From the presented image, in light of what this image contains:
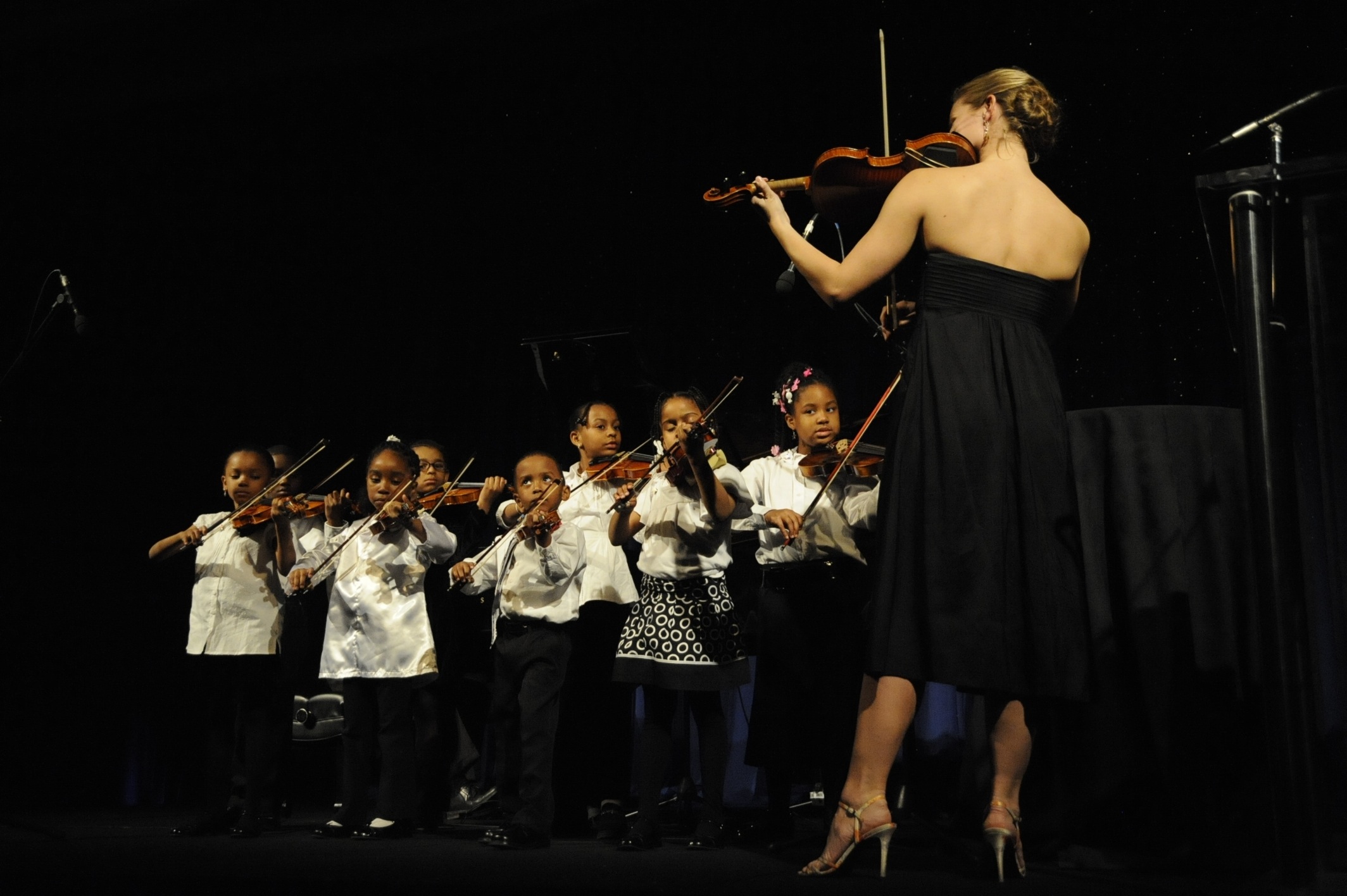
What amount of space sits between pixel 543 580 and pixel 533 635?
0.17 meters

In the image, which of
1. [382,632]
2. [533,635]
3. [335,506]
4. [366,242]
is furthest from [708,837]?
[366,242]

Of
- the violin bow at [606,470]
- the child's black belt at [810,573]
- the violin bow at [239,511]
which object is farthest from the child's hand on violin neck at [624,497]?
the violin bow at [239,511]

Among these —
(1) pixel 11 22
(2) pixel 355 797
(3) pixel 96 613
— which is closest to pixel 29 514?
(3) pixel 96 613

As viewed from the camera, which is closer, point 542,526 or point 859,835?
point 859,835

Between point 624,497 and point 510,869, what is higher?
point 624,497

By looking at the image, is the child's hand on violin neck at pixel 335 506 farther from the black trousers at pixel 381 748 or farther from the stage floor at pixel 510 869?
the stage floor at pixel 510 869

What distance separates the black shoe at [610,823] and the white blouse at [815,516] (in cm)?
90

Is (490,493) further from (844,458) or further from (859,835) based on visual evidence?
(859,835)

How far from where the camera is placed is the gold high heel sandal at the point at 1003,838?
196 centimetres

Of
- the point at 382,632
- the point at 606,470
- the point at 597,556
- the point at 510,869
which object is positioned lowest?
the point at 510,869

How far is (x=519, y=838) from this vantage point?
2.98m

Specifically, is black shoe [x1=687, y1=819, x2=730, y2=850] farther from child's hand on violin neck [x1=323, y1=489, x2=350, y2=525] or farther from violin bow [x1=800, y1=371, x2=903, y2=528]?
child's hand on violin neck [x1=323, y1=489, x2=350, y2=525]

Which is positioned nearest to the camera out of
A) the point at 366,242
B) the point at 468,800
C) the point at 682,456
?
the point at 682,456

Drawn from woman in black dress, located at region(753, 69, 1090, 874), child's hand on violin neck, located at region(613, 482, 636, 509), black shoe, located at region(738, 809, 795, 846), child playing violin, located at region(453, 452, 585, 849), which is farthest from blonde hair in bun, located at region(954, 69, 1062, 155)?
black shoe, located at region(738, 809, 795, 846)
